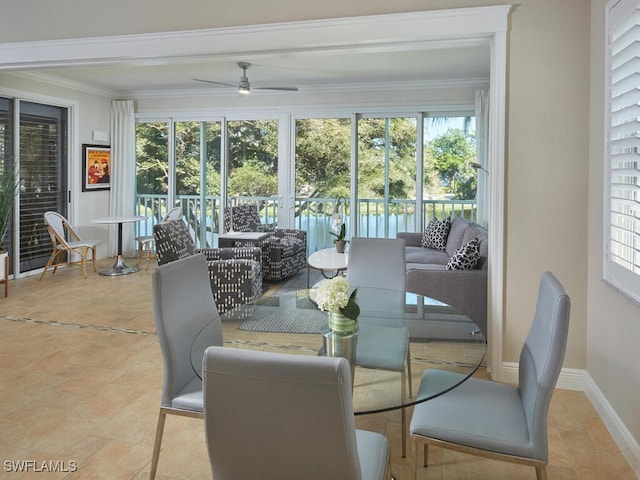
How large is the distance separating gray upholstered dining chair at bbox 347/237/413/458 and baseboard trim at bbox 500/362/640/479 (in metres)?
0.89

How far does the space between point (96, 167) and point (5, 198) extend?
2080mm

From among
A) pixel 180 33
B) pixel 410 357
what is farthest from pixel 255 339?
pixel 180 33

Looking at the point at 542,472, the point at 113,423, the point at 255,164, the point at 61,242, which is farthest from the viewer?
the point at 255,164

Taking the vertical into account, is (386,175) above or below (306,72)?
below

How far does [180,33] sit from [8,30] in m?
1.61

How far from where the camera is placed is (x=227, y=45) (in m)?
3.51

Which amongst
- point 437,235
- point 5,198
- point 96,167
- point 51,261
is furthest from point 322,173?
point 5,198

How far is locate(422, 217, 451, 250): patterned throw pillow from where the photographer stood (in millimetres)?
5973

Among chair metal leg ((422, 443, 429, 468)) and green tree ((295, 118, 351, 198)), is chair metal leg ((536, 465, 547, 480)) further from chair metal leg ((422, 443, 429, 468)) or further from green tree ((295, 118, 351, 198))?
green tree ((295, 118, 351, 198))

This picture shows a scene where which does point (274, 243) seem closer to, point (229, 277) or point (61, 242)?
point (229, 277)

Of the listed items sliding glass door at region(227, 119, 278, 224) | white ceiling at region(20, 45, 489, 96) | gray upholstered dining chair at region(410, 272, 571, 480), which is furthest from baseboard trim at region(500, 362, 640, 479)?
sliding glass door at region(227, 119, 278, 224)

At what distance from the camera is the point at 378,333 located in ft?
7.19

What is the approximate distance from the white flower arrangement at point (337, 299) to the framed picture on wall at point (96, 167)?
6536 millimetres

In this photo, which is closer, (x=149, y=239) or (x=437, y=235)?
(x=437, y=235)
